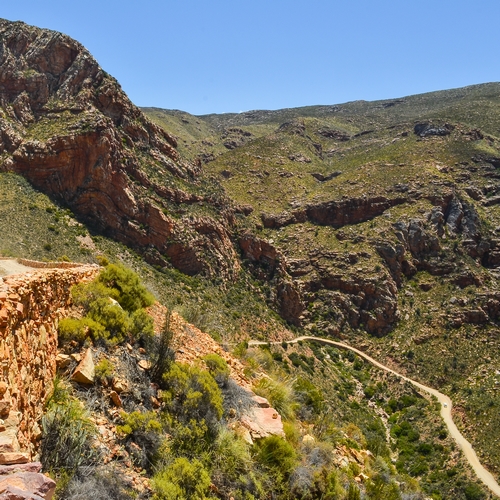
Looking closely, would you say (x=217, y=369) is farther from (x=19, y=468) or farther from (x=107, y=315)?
(x=19, y=468)

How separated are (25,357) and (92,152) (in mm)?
43796

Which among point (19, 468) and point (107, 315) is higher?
point (107, 315)

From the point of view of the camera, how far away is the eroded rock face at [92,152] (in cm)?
4344

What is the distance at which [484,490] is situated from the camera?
93.8 ft

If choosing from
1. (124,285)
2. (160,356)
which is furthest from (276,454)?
(124,285)

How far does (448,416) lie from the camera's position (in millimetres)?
39719

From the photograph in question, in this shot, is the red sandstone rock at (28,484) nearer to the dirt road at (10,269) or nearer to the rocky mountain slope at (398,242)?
the dirt road at (10,269)

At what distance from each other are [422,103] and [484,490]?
12361 centimetres

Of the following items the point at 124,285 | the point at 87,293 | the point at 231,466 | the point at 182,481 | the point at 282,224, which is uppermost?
the point at 282,224

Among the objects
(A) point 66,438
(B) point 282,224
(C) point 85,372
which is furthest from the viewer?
(B) point 282,224

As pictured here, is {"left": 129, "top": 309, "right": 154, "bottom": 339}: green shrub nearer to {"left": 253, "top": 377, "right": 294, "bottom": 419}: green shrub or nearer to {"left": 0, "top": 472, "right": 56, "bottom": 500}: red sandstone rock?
{"left": 253, "top": 377, "right": 294, "bottom": 419}: green shrub

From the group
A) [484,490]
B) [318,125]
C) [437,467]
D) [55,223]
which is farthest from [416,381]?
[318,125]

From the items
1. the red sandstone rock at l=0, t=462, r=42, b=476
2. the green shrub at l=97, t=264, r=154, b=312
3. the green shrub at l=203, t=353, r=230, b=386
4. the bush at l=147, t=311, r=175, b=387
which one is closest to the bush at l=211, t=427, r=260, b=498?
the bush at l=147, t=311, r=175, b=387

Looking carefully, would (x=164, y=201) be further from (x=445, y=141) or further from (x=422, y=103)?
(x=422, y=103)
